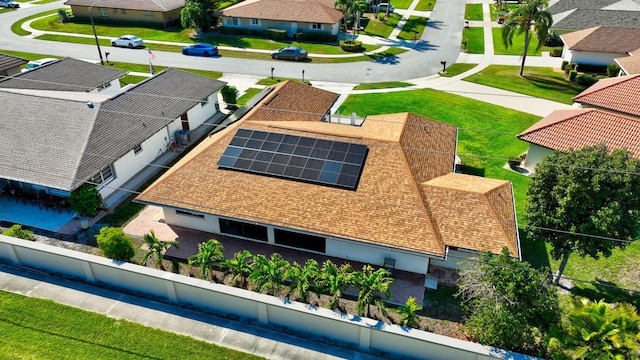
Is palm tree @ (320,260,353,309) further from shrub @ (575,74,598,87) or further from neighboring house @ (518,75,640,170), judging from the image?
shrub @ (575,74,598,87)

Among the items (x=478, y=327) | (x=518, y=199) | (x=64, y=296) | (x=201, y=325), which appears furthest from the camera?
(x=518, y=199)

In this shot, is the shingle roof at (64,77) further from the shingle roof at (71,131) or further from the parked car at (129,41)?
the parked car at (129,41)

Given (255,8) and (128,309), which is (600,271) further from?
(255,8)

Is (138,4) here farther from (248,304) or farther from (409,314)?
(409,314)

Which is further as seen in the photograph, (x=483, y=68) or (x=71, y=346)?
(x=483, y=68)

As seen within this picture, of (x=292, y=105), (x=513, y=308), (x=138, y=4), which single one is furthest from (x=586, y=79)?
(x=138, y=4)

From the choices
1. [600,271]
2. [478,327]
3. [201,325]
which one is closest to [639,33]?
[600,271]
